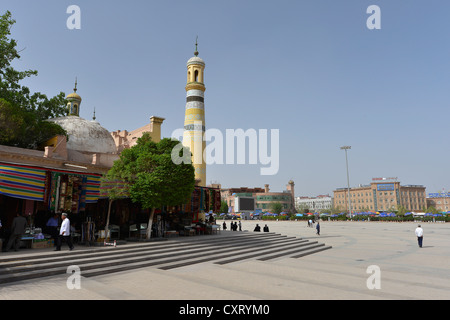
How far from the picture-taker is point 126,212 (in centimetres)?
1730

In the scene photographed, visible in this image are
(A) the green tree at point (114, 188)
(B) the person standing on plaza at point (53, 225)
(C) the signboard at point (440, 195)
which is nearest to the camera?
(B) the person standing on plaza at point (53, 225)

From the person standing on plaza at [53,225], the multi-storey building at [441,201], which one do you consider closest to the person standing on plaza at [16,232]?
the person standing on plaza at [53,225]

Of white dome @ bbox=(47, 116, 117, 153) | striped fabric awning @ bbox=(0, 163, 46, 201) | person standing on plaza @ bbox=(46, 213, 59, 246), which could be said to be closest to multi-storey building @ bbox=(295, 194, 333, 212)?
white dome @ bbox=(47, 116, 117, 153)

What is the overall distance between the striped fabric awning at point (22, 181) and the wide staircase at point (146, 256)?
8.29 ft

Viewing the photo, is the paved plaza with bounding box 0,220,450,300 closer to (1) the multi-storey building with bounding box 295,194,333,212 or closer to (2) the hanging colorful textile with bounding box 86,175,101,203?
(2) the hanging colorful textile with bounding box 86,175,101,203

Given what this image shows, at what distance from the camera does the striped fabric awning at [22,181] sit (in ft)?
35.8

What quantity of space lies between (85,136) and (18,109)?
6.12 m

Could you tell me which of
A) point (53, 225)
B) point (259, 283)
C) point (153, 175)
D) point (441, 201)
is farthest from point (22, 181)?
point (441, 201)

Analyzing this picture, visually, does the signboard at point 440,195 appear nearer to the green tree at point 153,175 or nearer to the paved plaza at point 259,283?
the paved plaza at point 259,283

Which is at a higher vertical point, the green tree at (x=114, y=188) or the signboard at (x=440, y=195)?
the signboard at (x=440, y=195)

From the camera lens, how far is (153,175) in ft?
46.8
